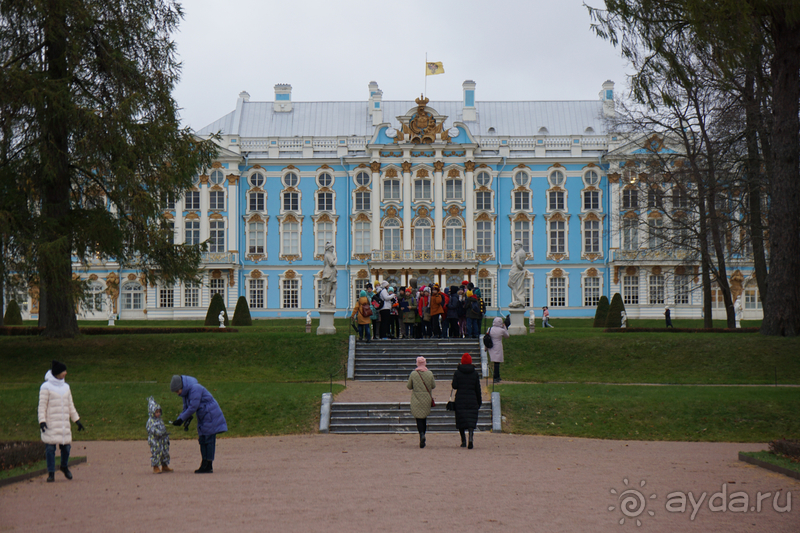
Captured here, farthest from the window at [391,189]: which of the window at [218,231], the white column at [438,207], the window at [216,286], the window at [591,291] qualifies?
the window at [591,291]

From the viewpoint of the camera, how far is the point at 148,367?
21391 mm

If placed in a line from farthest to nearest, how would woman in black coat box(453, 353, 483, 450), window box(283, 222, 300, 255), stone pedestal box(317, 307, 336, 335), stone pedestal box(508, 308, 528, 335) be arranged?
window box(283, 222, 300, 255) → stone pedestal box(508, 308, 528, 335) → stone pedestal box(317, 307, 336, 335) → woman in black coat box(453, 353, 483, 450)

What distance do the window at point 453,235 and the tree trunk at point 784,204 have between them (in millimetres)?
28995

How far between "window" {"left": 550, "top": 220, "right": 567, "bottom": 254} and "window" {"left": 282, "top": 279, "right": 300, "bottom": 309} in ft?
52.7

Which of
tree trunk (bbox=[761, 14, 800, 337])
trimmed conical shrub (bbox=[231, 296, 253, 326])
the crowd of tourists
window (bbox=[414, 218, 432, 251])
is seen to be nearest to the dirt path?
the crowd of tourists

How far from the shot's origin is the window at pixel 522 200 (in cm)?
5038

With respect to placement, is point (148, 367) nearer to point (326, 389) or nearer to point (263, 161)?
point (326, 389)

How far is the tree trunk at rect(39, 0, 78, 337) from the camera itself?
19594mm

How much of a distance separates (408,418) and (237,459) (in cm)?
446

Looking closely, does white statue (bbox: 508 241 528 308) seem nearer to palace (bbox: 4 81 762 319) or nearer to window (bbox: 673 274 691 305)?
palace (bbox: 4 81 762 319)

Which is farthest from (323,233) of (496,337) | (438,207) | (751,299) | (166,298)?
(496,337)

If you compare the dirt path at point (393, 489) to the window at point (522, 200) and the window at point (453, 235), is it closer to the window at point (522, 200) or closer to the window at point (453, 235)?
the window at point (453, 235)

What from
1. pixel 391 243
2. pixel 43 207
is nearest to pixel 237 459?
pixel 43 207

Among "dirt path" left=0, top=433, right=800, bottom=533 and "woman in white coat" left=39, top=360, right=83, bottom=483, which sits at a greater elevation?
"woman in white coat" left=39, top=360, right=83, bottom=483
